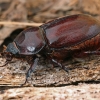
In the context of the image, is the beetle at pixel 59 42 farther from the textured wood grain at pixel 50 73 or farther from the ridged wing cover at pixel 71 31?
the textured wood grain at pixel 50 73

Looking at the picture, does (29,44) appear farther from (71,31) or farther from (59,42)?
(71,31)

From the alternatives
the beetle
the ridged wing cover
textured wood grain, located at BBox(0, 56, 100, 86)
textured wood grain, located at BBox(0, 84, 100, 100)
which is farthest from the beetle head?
textured wood grain, located at BBox(0, 84, 100, 100)

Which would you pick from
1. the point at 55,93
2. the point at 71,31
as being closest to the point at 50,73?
the point at 55,93

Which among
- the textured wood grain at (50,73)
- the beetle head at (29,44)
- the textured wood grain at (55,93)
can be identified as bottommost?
the textured wood grain at (55,93)

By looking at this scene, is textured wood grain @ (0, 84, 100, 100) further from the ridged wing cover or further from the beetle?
the ridged wing cover

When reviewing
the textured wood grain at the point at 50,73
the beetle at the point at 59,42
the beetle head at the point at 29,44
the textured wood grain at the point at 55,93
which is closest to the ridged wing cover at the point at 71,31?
the beetle at the point at 59,42

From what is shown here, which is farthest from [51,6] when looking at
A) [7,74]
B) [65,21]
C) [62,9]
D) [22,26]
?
[7,74]

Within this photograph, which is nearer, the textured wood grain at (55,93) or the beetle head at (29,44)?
the textured wood grain at (55,93)

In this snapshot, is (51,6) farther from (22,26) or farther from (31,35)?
(31,35)
